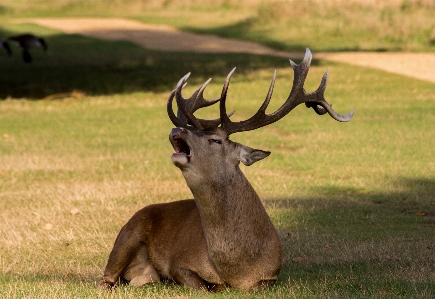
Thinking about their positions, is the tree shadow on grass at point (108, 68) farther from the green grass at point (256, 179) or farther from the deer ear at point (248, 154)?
the deer ear at point (248, 154)

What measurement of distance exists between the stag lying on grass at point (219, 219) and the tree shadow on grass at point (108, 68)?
67.6 ft

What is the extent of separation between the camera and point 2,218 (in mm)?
12594

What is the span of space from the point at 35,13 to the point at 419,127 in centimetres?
4542

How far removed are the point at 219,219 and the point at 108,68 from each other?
1091 inches

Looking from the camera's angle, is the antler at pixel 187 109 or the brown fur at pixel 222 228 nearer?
the brown fur at pixel 222 228

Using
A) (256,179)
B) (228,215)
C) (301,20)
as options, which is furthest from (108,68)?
(228,215)

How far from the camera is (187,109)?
27.9 ft

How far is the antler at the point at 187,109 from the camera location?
26.2 feet

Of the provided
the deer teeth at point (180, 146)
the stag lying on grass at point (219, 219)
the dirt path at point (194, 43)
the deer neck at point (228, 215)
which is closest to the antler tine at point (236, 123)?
the stag lying on grass at point (219, 219)

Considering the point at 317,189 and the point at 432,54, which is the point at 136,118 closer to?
the point at 317,189

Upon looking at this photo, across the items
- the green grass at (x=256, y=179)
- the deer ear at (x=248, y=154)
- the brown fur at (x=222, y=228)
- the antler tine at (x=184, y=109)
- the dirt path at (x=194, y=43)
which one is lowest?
the dirt path at (x=194, y=43)

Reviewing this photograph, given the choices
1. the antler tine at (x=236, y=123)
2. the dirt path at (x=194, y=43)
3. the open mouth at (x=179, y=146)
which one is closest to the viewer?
the open mouth at (x=179, y=146)

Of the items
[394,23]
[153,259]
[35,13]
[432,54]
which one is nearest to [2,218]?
[153,259]

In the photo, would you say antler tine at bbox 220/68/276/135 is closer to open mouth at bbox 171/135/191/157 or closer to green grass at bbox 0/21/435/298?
open mouth at bbox 171/135/191/157
